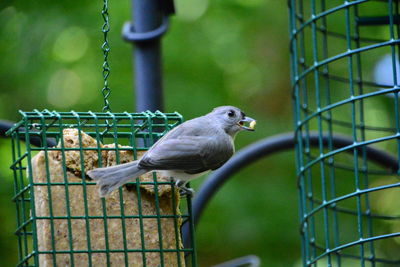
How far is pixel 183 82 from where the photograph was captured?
9.08m

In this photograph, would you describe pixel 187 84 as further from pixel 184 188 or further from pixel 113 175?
pixel 113 175

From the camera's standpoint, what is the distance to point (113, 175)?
4.62 metres

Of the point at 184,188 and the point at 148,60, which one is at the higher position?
the point at 148,60

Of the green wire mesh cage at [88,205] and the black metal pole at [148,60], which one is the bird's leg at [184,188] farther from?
the black metal pole at [148,60]

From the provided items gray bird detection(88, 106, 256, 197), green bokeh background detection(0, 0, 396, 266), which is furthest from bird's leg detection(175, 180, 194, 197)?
green bokeh background detection(0, 0, 396, 266)

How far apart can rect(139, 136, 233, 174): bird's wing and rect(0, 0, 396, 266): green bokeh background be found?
3.57 meters

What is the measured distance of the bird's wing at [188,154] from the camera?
4727mm

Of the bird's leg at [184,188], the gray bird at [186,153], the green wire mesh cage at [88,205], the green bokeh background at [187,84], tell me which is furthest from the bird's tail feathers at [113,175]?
the green bokeh background at [187,84]

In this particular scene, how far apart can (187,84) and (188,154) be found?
13.4 ft

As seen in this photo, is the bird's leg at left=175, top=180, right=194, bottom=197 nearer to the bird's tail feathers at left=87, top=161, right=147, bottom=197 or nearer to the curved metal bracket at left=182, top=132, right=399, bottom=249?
the bird's tail feathers at left=87, top=161, right=147, bottom=197

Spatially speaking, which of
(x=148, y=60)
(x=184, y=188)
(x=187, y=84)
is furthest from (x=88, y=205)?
(x=187, y=84)

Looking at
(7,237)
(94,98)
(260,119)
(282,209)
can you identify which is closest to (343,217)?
(282,209)

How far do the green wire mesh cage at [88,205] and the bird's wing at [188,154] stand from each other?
6.9 inches

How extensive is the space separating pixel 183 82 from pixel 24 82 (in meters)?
1.60
